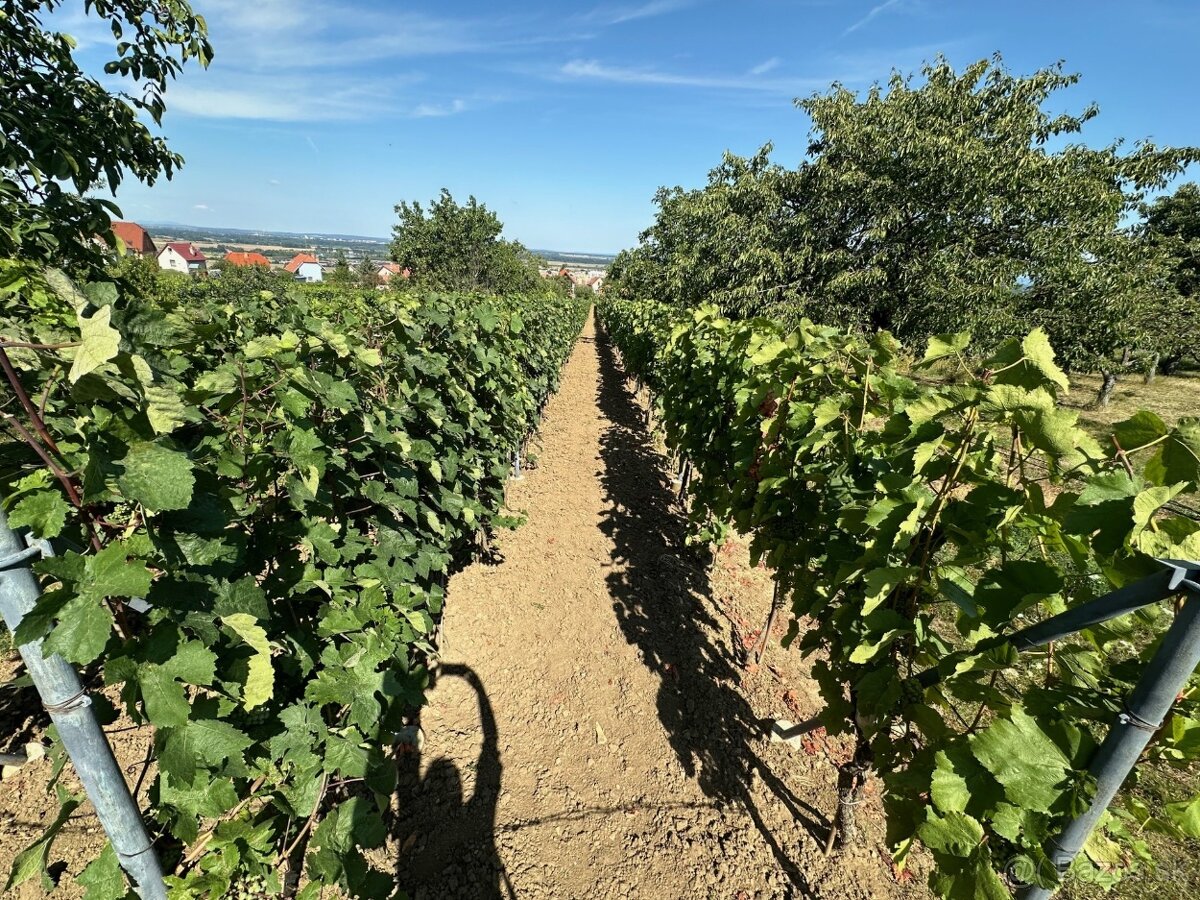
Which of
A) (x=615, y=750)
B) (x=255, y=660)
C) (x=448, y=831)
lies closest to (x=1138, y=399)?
(x=615, y=750)

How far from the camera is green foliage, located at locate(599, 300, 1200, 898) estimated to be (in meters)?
1.09

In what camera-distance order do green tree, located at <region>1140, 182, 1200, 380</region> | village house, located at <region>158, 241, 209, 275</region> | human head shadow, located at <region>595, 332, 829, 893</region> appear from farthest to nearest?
village house, located at <region>158, 241, 209, 275</region> < green tree, located at <region>1140, 182, 1200, 380</region> < human head shadow, located at <region>595, 332, 829, 893</region>

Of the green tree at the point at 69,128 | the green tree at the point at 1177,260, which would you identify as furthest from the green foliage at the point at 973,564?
the green tree at the point at 1177,260

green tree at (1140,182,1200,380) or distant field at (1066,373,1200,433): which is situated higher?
green tree at (1140,182,1200,380)

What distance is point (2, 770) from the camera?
9.55ft

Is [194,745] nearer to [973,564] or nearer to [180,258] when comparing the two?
[973,564]

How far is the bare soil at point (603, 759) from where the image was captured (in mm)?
2623

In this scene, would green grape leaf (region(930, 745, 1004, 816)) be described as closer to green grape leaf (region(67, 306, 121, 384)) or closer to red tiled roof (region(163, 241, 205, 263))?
green grape leaf (region(67, 306, 121, 384))

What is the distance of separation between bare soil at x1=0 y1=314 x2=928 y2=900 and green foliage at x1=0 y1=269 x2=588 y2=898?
0.65 m

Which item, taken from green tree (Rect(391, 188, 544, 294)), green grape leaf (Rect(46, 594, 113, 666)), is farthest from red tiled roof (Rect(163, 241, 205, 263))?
green grape leaf (Rect(46, 594, 113, 666))

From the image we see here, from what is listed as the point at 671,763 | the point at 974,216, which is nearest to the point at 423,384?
the point at 671,763

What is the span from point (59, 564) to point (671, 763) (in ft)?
10.9

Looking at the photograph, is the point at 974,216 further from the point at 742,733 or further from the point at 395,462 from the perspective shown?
the point at 395,462

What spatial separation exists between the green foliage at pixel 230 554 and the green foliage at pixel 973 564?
5.93ft
